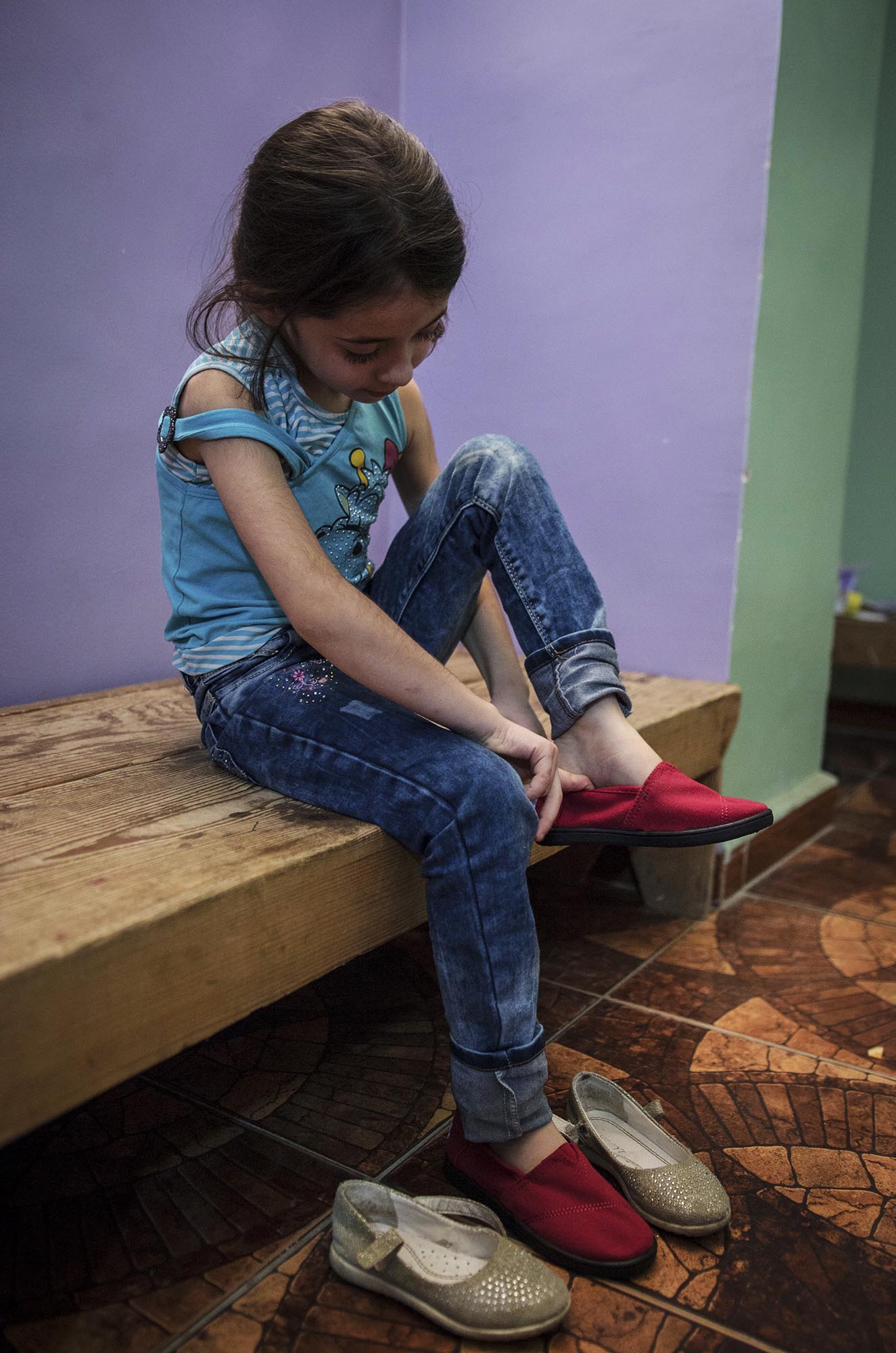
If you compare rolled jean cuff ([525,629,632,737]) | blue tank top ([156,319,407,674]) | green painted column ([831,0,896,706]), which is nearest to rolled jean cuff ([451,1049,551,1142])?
rolled jean cuff ([525,629,632,737])

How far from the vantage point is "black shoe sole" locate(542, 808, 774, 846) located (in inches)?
38.1

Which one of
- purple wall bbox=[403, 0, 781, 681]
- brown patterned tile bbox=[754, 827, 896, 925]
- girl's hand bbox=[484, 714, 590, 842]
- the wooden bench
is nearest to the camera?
the wooden bench

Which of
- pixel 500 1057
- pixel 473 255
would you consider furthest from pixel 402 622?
pixel 473 255

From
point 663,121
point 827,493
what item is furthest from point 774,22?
point 827,493

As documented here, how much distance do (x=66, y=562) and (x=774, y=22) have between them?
125cm

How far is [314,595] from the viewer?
3.08ft

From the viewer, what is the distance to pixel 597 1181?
89 centimetres

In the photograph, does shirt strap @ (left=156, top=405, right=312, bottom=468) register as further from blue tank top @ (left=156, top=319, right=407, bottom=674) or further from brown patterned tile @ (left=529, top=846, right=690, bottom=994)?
brown patterned tile @ (left=529, top=846, right=690, bottom=994)

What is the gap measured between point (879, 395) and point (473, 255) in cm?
159

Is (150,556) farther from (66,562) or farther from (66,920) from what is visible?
(66,920)

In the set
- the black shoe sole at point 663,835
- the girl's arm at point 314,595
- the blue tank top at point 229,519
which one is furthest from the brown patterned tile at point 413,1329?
the blue tank top at point 229,519

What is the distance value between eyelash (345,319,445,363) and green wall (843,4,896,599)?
2.25m

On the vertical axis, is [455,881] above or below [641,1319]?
above

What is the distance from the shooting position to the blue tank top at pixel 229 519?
1026mm
